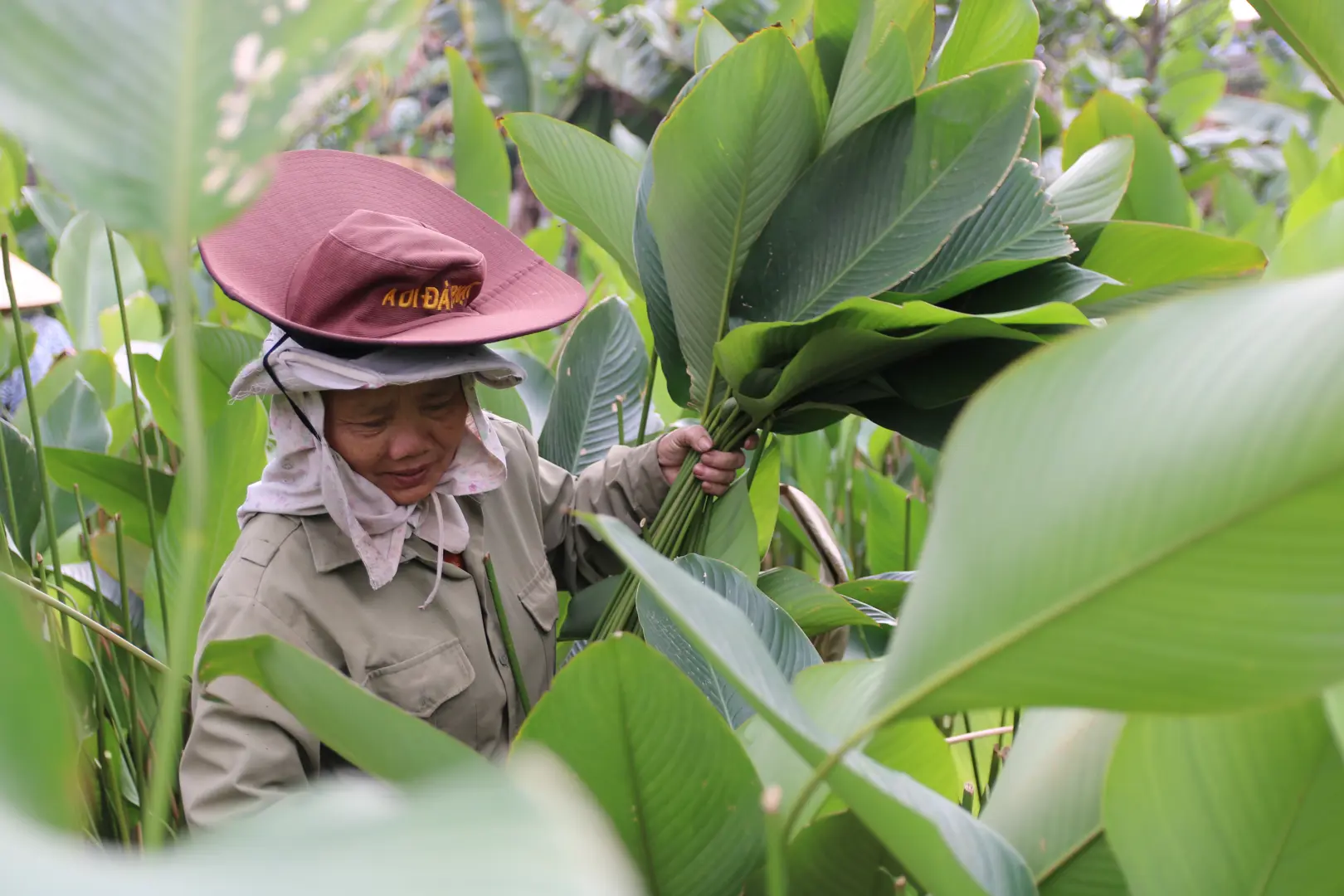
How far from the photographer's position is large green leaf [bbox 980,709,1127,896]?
1.19 ft

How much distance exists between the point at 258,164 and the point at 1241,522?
23 cm

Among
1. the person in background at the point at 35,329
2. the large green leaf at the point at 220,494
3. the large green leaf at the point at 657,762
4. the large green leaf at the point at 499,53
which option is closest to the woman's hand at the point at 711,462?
the large green leaf at the point at 220,494

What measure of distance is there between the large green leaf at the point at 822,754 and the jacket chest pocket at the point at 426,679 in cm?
53

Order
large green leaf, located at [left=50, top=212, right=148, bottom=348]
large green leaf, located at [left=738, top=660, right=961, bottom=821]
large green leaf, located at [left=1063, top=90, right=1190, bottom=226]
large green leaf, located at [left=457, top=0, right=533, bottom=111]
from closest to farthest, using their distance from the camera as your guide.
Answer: large green leaf, located at [left=738, top=660, right=961, bottom=821] → large green leaf, located at [left=1063, top=90, right=1190, bottom=226] → large green leaf, located at [left=50, top=212, right=148, bottom=348] → large green leaf, located at [left=457, top=0, right=533, bottom=111]

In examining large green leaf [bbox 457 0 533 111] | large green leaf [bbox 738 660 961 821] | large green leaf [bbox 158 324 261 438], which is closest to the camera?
large green leaf [bbox 738 660 961 821]

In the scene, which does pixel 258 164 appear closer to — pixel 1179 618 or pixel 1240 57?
pixel 1179 618

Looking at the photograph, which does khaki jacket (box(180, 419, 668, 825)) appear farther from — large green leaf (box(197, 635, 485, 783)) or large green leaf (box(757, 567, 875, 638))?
large green leaf (box(197, 635, 485, 783))

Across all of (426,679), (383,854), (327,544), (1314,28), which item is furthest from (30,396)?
(1314,28)

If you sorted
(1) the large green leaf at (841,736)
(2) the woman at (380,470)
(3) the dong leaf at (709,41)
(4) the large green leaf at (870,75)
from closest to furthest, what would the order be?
(1) the large green leaf at (841,736), (4) the large green leaf at (870,75), (2) the woman at (380,470), (3) the dong leaf at (709,41)

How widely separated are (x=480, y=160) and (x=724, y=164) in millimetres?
634

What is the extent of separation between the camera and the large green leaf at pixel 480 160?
118 centimetres

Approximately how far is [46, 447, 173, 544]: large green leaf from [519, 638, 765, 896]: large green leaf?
0.67m

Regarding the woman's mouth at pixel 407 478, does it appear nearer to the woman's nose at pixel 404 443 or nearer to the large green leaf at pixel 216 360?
the woman's nose at pixel 404 443

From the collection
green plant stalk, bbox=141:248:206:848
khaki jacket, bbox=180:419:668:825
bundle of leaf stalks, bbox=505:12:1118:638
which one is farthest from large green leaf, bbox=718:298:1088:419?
green plant stalk, bbox=141:248:206:848
